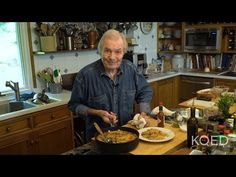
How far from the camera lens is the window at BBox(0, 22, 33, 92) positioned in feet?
9.07

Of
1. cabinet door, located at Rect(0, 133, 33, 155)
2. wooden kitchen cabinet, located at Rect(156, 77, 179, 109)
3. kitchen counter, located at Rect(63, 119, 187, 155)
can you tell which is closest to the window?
cabinet door, located at Rect(0, 133, 33, 155)

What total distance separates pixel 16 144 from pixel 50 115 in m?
0.39

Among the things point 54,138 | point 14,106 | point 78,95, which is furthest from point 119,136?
point 14,106

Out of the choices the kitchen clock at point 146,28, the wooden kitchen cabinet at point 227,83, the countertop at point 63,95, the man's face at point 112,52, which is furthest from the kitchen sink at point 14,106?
the wooden kitchen cabinet at point 227,83


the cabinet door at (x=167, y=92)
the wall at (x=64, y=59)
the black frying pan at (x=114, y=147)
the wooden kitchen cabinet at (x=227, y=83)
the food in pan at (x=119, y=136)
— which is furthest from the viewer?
the cabinet door at (x=167, y=92)

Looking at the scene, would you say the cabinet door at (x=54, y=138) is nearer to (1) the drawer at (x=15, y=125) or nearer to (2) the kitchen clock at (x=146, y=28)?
(1) the drawer at (x=15, y=125)

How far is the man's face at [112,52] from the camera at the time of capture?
1633mm

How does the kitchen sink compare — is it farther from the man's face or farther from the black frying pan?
the black frying pan

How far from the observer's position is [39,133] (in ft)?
7.80

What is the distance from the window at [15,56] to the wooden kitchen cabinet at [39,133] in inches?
26.2
